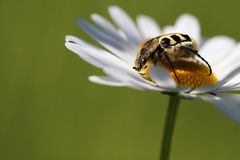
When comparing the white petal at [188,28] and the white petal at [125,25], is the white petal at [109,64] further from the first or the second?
the white petal at [188,28]

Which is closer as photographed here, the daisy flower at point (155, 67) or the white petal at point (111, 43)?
the daisy flower at point (155, 67)

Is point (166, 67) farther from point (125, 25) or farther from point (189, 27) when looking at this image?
point (189, 27)

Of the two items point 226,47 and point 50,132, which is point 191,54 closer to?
point 226,47

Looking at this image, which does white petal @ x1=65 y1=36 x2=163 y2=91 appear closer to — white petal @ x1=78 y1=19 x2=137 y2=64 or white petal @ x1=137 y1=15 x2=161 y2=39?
white petal @ x1=78 y1=19 x2=137 y2=64

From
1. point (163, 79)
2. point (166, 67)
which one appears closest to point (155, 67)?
point (163, 79)

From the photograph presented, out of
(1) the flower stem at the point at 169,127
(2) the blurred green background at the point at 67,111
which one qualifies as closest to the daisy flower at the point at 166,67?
(1) the flower stem at the point at 169,127

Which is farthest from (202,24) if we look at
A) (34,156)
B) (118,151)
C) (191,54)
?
(191,54)

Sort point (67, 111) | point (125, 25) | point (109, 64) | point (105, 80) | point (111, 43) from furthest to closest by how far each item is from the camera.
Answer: point (67, 111)
point (125, 25)
point (111, 43)
point (109, 64)
point (105, 80)
